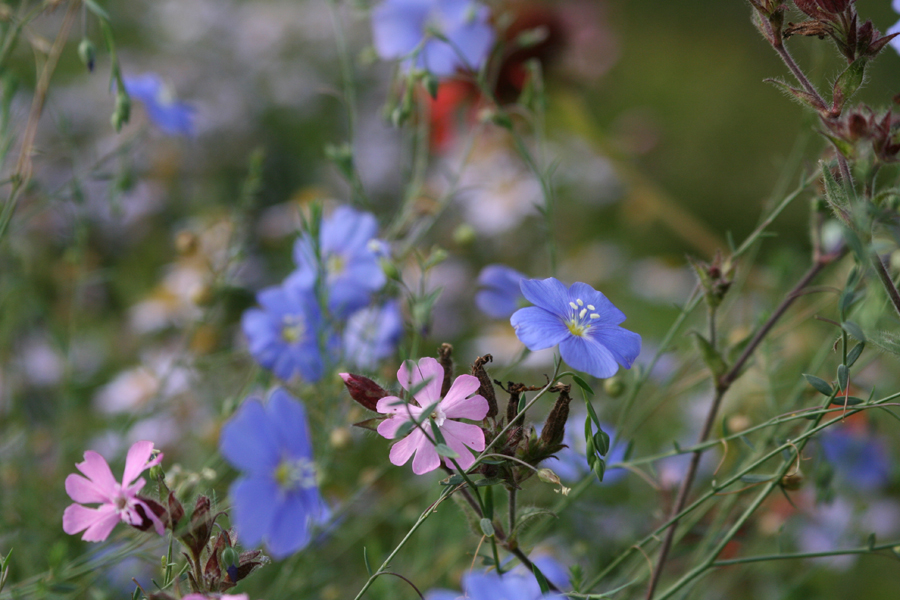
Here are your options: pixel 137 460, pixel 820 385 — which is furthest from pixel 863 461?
pixel 137 460

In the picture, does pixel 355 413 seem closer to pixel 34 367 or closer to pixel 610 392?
pixel 610 392

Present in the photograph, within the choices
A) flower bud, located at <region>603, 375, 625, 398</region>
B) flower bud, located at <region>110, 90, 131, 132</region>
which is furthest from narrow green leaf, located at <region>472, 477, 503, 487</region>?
flower bud, located at <region>110, 90, 131, 132</region>

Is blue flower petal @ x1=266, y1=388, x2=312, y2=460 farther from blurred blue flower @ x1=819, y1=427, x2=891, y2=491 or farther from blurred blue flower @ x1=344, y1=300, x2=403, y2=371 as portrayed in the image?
blurred blue flower @ x1=819, y1=427, x2=891, y2=491

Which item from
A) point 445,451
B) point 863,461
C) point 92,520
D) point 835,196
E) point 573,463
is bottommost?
point 863,461

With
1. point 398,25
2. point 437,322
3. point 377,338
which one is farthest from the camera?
point 437,322

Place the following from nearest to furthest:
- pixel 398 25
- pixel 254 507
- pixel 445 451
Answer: pixel 445 451 → pixel 254 507 → pixel 398 25

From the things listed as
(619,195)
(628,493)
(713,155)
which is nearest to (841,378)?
(628,493)

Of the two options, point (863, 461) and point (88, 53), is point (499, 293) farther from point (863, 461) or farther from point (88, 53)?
point (863, 461)
